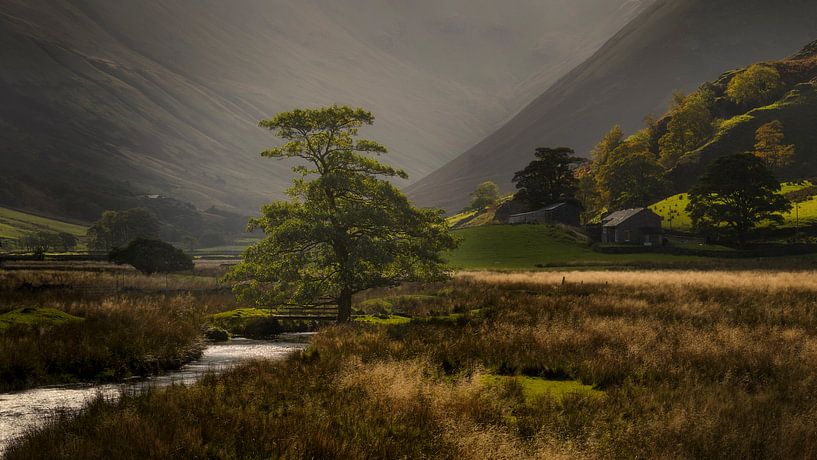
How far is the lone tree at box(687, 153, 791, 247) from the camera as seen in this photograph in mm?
79875

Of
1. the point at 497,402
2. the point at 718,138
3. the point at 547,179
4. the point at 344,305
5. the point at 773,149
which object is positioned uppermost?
the point at 718,138

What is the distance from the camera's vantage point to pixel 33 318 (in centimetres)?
2212

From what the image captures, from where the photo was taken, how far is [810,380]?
12734 millimetres

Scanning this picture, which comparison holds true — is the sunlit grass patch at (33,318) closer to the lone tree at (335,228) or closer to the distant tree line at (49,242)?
the lone tree at (335,228)

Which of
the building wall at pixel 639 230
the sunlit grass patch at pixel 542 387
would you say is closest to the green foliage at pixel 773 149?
the building wall at pixel 639 230

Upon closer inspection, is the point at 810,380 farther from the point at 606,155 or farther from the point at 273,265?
the point at 606,155

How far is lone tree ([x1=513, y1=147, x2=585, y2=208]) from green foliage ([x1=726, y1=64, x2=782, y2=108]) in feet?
176

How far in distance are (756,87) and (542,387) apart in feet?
503

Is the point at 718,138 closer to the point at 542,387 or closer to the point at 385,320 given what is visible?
the point at 385,320

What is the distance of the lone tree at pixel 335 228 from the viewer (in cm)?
2961

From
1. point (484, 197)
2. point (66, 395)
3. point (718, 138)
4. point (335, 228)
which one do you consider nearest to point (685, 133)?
point (718, 138)

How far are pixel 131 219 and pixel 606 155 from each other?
118m

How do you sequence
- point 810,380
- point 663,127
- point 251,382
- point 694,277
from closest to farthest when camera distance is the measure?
point 810,380
point 251,382
point 694,277
point 663,127

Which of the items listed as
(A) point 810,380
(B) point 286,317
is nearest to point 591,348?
(A) point 810,380
